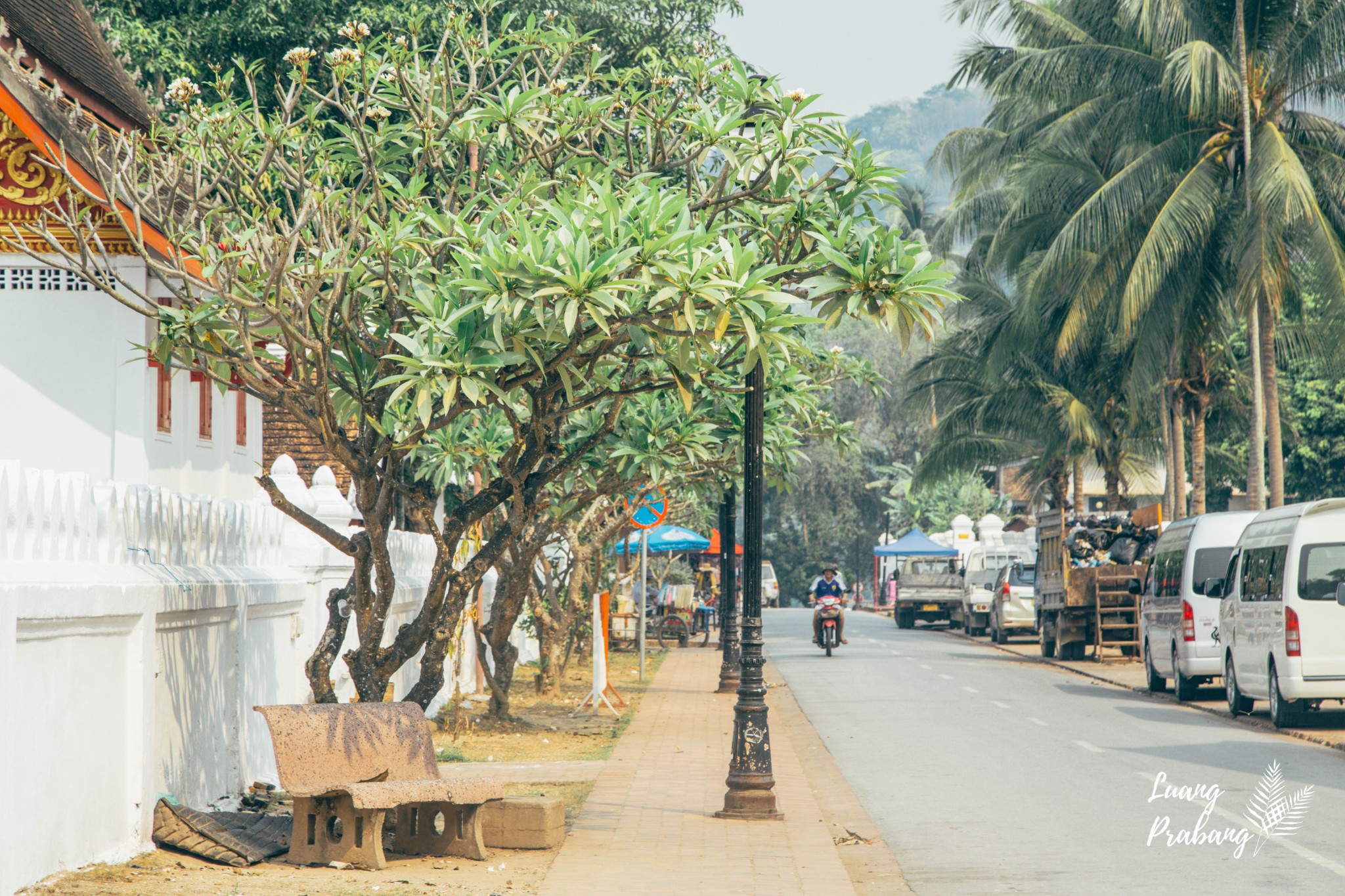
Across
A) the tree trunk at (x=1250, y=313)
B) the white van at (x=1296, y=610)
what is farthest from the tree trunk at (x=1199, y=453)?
the white van at (x=1296, y=610)

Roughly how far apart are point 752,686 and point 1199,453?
2254 cm

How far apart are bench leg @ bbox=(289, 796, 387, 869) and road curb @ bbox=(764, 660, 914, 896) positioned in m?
2.85

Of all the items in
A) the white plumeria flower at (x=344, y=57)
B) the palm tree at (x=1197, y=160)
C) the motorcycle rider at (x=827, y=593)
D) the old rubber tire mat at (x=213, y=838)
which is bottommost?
the old rubber tire mat at (x=213, y=838)

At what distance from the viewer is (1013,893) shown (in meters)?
8.41

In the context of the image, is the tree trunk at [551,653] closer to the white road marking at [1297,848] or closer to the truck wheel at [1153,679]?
the truck wheel at [1153,679]

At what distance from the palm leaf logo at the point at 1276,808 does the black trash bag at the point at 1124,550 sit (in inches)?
640

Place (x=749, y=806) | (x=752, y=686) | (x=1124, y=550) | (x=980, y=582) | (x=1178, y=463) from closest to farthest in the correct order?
(x=749, y=806) → (x=752, y=686) → (x=1124, y=550) → (x=1178, y=463) → (x=980, y=582)

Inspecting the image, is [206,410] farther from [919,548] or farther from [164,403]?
[919,548]

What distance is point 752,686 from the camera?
11109mm

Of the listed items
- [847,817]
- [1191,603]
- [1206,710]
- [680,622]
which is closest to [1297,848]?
[847,817]

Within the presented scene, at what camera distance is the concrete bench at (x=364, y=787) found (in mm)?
8570

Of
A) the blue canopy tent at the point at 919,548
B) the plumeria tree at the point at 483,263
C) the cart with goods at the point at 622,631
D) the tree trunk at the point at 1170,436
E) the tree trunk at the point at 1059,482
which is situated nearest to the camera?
the plumeria tree at the point at 483,263

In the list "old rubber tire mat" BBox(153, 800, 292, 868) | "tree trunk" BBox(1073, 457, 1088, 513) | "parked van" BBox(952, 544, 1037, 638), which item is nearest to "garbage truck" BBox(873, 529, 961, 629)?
"parked van" BBox(952, 544, 1037, 638)

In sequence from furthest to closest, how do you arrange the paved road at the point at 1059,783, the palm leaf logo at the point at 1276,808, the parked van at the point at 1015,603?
the parked van at the point at 1015,603
the palm leaf logo at the point at 1276,808
the paved road at the point at 1059,783
